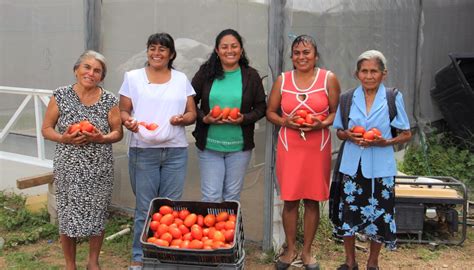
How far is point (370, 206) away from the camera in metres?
3.74

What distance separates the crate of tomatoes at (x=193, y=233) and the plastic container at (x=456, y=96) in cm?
552

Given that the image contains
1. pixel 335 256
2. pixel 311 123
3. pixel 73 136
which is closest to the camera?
pixel 73 136

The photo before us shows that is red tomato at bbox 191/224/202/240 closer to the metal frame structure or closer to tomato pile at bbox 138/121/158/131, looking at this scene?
tomato pile at bbox 138/121/158/131

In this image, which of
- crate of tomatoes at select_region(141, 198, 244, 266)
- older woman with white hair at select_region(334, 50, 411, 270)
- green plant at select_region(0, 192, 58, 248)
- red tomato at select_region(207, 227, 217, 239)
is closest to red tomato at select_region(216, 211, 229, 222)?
crate of tomatoes at select_region(141, 198, 244, 266)

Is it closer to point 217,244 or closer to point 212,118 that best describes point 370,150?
point 212,118

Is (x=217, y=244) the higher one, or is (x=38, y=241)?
(x=217, y=244)

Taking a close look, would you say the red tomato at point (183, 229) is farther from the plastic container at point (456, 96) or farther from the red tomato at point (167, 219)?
the plastic container at point (456, 96)

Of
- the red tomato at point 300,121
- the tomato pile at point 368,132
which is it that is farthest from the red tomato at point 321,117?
the tomato pile at point 368,132

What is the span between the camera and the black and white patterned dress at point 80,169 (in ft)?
11.9

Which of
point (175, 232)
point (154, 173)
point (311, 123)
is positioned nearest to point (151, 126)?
point (154, 173)

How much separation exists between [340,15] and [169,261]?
3.64 m

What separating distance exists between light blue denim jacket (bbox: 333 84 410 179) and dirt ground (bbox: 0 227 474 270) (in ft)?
3.44

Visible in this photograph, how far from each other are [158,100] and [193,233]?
105cm

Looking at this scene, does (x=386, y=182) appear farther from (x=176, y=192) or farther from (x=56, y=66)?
(x=56, y=66)
